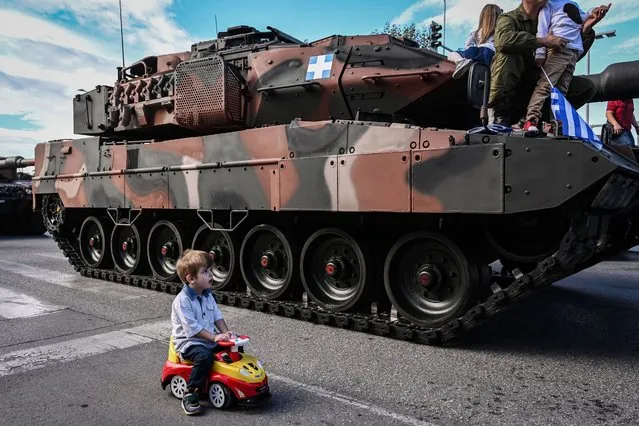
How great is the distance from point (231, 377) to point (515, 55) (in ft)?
12.8

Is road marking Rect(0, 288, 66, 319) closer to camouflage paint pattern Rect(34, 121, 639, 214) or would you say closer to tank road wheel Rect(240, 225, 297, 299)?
camouflage paint pattern Rect(34, 121, 639, 214)

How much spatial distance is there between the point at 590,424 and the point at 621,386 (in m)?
0.89

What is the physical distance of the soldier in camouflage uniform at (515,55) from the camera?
211 inches

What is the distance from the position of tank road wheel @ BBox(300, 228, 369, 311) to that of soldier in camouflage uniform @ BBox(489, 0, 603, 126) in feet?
6.54

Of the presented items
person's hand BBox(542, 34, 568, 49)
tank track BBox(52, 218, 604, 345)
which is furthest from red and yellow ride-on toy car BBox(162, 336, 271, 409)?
person's hand BBox(542, 34, 568, 49)

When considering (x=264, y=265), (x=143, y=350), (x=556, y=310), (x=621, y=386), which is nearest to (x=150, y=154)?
(x=264, y=265)

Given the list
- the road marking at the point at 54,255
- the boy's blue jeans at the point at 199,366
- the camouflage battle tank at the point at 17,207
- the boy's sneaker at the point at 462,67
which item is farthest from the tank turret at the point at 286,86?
the camouflage battle tank at the point at 17,207

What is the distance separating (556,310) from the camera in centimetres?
695

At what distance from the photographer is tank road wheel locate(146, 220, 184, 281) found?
8.23 metres

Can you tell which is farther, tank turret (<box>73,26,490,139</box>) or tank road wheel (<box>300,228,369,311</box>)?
tank turret (<box>73,26,490,139</box>)

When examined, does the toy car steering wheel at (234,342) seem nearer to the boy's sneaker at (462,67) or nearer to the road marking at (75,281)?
the boy's sneaker at (462,67)

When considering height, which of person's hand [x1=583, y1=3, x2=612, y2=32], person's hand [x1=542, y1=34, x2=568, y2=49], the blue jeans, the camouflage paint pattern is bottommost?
the camouflage paint pattern

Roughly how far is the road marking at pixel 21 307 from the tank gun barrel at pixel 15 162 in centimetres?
1355

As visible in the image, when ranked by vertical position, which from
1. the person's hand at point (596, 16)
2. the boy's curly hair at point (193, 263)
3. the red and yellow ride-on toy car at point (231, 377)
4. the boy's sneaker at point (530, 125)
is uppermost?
the person's hand at point (596, 16)
